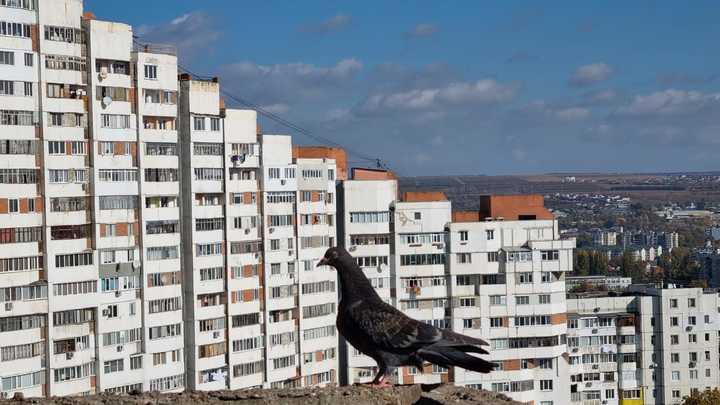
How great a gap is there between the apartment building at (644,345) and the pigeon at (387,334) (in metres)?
58.4

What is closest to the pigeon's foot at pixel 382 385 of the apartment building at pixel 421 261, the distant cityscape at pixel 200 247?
the distant cityscape at pixel 200 247

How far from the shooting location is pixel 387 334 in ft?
57.5

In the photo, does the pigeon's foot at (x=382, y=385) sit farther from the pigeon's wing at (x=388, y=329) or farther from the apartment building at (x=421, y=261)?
the apartment building at (x=421, y=261)

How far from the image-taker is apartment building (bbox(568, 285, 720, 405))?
248 ft

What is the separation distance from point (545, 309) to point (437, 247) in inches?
250

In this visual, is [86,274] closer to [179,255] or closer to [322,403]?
[179,255]

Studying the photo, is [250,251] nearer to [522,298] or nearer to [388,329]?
[522,298]

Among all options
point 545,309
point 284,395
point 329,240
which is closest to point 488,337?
point 545,309

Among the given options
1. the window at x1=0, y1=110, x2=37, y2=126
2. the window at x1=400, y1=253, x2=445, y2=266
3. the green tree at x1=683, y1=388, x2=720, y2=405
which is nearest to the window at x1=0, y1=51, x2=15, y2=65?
the window at x1=0, y1=110, x2=37, y2=126

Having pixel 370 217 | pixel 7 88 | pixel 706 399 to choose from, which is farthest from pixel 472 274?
pixel 7 88

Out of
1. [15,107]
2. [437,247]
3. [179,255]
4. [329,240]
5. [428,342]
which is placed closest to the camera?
[428,342]

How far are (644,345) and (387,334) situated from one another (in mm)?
61482

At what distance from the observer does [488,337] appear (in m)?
64.4

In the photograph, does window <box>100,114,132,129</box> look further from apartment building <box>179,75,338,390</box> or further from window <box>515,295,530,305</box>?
window <box>515,295,530,305</box>
